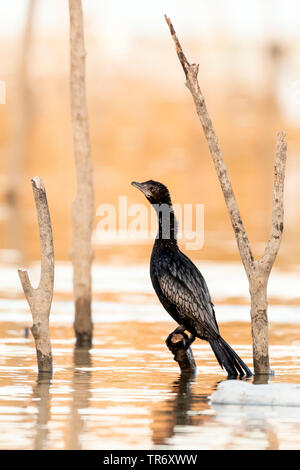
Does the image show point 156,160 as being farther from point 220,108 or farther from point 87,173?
point 87,173

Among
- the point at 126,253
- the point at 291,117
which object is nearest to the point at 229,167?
the point at 291,117

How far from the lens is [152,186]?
12.9 meters

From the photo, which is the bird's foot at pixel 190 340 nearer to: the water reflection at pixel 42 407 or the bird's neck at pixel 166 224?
the bird's neck at pixel 166 224

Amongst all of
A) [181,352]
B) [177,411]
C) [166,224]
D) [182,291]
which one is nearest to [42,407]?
[177,411]

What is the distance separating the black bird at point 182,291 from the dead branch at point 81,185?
2767mm

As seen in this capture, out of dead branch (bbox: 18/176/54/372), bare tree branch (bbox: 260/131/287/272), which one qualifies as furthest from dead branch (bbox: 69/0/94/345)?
bare tree branch (bbox: 260/131/287/272)

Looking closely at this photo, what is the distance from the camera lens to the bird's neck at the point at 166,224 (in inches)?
511

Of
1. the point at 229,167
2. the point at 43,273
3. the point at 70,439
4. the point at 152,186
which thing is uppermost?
the point at 229,167

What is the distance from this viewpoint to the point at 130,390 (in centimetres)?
1216

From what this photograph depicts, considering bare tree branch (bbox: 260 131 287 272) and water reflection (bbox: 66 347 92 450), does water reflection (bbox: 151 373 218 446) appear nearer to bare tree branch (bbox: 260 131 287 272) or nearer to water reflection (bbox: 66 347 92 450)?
water reflection (bbox: 66 347 92 450)

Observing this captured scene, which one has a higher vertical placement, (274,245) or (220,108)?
(220,108)

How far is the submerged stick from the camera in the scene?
1306 cm

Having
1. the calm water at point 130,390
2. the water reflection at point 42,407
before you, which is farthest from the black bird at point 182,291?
the water reflection at point 42,407

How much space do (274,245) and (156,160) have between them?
51.9m
